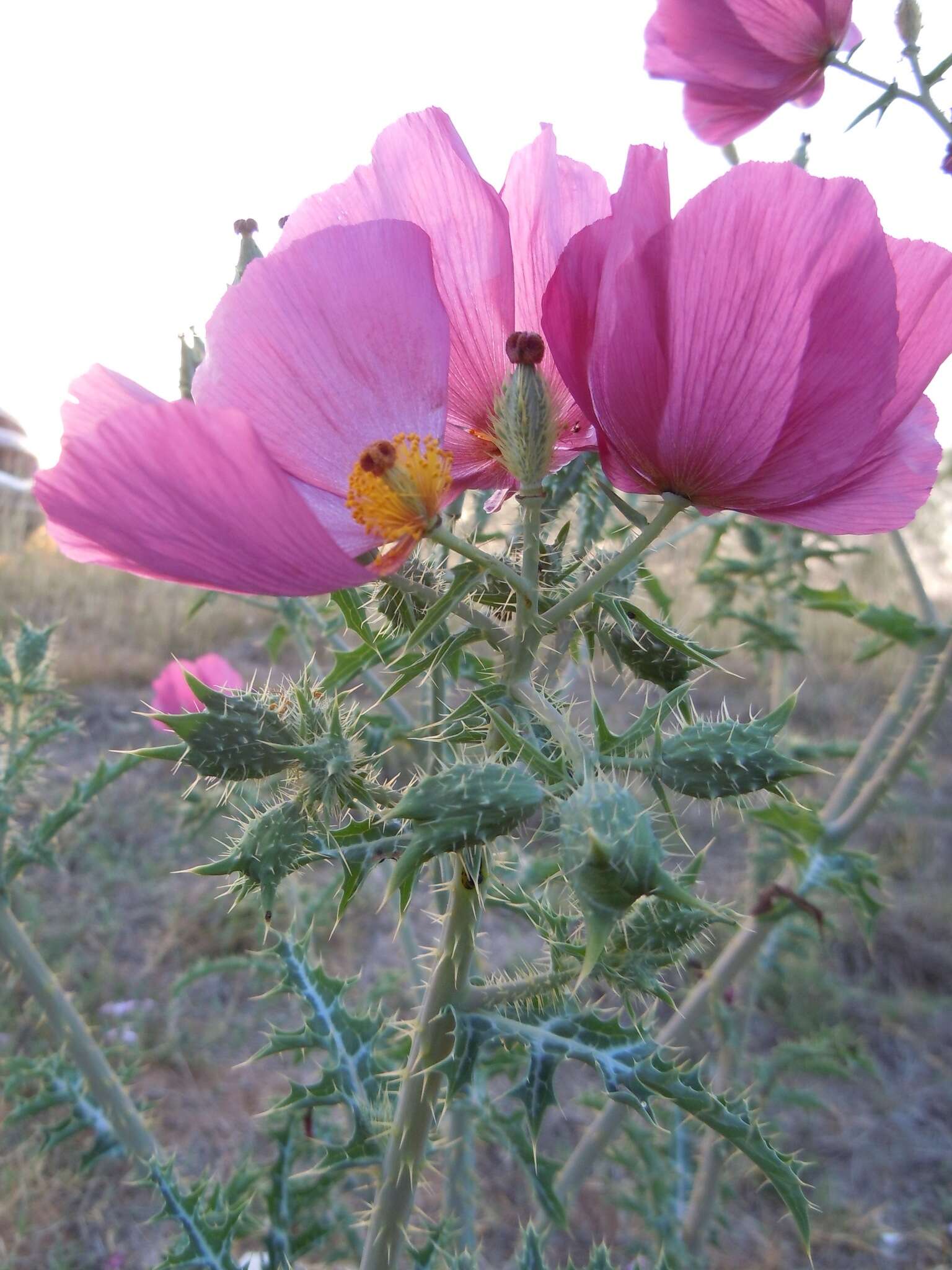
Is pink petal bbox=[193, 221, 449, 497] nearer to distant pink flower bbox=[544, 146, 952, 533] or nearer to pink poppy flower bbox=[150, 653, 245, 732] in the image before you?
distant pink flower bbox=[544, 146, 952, 533]

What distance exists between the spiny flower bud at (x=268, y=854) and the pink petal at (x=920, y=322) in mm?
556

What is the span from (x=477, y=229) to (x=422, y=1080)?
777 mm

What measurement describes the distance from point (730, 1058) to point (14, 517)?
25.0 feet

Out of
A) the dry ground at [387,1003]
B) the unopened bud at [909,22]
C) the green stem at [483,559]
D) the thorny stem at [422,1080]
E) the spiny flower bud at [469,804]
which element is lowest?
the dry ground at [387,1003]

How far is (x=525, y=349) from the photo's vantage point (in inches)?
28.2

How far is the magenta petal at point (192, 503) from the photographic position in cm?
59

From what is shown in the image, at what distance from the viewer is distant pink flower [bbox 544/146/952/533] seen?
655 millimetres

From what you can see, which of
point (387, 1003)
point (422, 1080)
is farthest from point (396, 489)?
A: point (387, 1003)

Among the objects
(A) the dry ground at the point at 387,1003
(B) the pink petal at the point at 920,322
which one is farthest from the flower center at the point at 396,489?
(A) the dry ground at the point at 387,1003

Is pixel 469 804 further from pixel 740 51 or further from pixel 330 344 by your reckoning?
pixel 740 51

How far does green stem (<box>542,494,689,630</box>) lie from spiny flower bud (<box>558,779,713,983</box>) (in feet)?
0.46

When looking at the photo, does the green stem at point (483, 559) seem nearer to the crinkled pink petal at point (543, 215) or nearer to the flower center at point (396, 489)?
the flower center at point (396, 489)

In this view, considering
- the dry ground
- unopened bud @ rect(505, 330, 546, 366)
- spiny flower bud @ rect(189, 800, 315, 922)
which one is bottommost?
the dry ground

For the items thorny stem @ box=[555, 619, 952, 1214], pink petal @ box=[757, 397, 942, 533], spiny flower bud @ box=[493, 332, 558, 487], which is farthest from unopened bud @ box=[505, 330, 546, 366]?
thorny stem @ box=[555, 619, 952, 1214]
